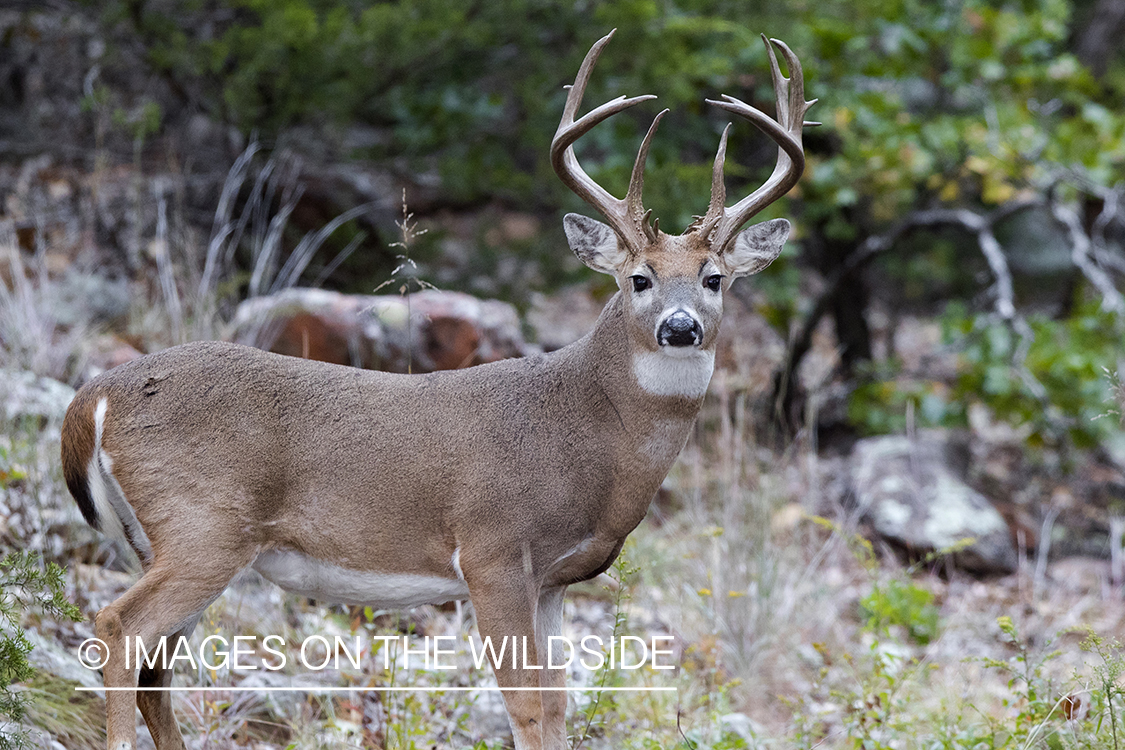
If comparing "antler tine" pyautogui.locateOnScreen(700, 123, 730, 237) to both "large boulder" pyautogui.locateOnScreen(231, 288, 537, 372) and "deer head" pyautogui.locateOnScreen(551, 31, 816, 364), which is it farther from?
"large boulder" pyautogui.locateOnScreen(231, 288, 537, 372)

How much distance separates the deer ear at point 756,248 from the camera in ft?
12.0

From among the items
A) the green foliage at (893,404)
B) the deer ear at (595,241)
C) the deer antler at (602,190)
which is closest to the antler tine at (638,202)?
the deer antler at (602,190)

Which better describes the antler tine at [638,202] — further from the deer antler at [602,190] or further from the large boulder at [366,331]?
the large boulder at [366,331]

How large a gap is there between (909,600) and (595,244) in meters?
3.10

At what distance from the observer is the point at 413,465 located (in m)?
3.34

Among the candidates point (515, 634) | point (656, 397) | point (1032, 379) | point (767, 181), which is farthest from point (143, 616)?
point (1032, 379)

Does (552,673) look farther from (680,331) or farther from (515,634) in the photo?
(680,331)

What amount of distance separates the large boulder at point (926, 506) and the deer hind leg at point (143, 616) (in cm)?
480

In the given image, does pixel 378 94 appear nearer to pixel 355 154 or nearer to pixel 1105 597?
pixel 355 154

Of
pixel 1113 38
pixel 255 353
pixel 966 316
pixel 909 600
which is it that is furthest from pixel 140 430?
pixel 1113 38

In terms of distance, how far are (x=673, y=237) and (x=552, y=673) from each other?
1.38m

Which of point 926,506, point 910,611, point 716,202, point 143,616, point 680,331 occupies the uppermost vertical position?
point 716,202

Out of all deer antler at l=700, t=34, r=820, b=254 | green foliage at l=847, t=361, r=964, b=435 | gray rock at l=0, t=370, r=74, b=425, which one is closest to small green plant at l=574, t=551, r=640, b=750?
deer antler at l=700, t=34, r=820, b=254

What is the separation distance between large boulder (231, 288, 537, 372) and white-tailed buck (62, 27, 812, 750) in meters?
2.39
